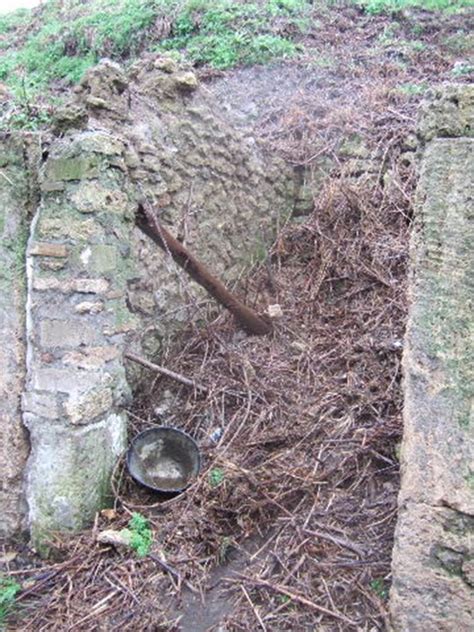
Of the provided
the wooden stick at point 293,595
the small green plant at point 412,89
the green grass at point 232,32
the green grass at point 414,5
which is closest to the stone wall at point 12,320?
the wooden stick at point 293,595

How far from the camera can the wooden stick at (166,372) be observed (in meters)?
3.95

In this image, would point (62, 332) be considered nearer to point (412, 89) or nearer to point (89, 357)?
point (89, 357)

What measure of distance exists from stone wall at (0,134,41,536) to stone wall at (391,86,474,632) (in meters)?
2.09

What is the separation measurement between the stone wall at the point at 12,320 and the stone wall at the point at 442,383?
2094mm

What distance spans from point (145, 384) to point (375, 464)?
5.30 ft

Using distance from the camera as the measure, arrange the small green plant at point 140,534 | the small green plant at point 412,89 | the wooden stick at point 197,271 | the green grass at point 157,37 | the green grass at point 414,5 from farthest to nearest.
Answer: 1. the green grass at point 414,5
2. the green grass at point 157,37
3. the small green plant at point 412,89
4. the wooden stick at point 197,271
5. the small green plant at point 140,534

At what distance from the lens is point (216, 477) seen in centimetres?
351

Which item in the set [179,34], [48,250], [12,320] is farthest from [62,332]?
[179,34]

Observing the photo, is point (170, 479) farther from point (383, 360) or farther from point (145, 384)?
point (383, 360)

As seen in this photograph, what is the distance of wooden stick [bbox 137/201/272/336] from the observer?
12.3 feet

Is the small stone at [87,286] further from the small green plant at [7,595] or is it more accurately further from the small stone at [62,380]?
the small green plant at [7,595]

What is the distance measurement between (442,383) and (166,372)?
2219mm

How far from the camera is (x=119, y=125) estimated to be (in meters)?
4.40

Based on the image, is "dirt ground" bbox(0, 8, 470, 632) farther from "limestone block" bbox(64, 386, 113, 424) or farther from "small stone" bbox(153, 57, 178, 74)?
"small stone" bbox(153, 57, 178, 74)
